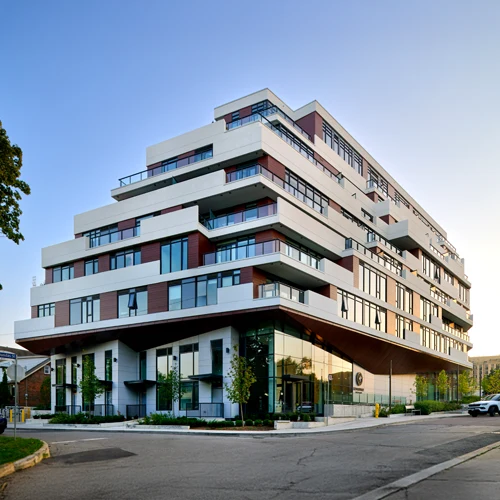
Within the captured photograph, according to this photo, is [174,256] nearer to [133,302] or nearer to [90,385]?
[133,302]

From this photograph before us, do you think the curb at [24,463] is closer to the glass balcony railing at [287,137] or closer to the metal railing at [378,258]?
the glass balcony railing at [287,137]

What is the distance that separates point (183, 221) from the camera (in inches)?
1474

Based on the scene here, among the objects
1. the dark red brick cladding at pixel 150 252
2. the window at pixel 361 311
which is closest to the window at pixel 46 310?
the dark red brick cladding at pixel 150 252

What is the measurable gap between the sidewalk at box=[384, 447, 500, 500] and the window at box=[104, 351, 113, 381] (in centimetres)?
3161

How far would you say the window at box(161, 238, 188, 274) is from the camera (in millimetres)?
37719

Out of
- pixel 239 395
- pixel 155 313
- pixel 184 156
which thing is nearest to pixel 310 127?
pixel 184 156

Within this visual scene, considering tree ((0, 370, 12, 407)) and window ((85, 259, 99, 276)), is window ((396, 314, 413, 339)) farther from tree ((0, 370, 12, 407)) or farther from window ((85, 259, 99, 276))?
tree ((0, 370, 12, 407))

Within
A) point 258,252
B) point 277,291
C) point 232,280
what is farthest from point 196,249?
point 277,291

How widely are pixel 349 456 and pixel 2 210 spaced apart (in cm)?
1317

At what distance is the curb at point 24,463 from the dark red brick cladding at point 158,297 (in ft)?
71.5

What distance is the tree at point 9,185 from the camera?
19.0 meters

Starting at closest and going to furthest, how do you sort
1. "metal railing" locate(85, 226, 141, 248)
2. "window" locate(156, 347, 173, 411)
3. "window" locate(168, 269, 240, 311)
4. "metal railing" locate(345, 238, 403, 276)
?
1. "window" locate(168, 269, 240, 311)
2. "window" locate(156, 347, 173, 411)
3. "metal railing" locate(85, 226, 141, 248)
4. "metal railing" locate(345, 238, 403, 276)

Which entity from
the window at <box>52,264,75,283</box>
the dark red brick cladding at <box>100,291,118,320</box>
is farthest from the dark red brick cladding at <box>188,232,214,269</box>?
the window at <box>52,264,75,283</box>

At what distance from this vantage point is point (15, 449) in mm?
15570
